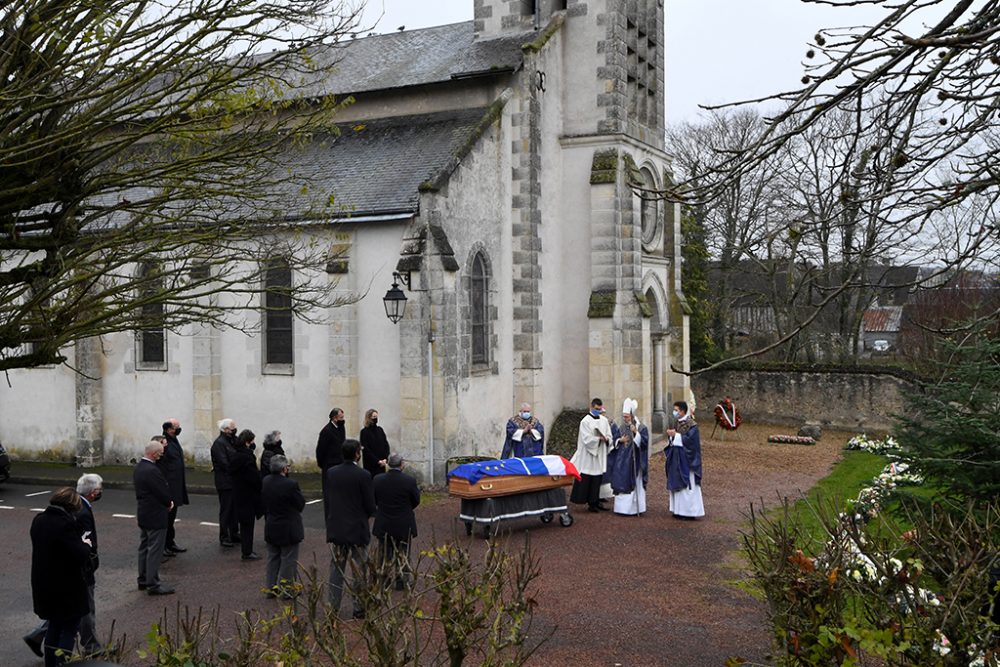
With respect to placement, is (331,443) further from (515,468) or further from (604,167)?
(604,167)

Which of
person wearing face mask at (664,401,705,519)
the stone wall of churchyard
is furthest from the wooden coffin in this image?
the stone wall of churchyard

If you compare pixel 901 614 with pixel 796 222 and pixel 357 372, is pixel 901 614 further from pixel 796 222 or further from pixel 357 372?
pixel 357 372

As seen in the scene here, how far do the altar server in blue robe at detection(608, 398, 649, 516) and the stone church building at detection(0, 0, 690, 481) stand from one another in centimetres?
368

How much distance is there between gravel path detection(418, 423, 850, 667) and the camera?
8.85 metres

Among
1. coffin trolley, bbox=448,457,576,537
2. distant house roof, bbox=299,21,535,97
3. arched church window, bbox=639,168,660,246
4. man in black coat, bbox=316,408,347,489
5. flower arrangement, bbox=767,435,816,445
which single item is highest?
distant house roof, bbox=299,21,535,97

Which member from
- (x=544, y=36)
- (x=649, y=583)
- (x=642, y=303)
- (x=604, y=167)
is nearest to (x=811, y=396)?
(x=642, y=303)

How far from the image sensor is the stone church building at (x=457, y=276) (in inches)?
700

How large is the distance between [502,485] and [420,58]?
1253 cm

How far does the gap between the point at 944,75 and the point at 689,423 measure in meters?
10.6

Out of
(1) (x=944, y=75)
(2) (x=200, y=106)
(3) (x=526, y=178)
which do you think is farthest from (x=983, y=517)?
(3) (x=526, y=178)

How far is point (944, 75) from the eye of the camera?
A: 15.9 ft

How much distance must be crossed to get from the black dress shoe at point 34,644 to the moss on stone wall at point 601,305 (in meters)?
14.0

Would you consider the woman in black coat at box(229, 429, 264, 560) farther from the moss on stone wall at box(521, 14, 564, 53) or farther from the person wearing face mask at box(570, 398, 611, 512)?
the moss on stone wall at box(521, 14, 564, 53)

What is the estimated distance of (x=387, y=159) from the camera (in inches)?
762
